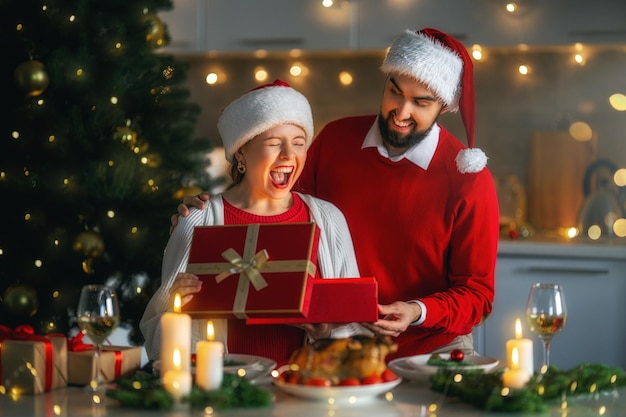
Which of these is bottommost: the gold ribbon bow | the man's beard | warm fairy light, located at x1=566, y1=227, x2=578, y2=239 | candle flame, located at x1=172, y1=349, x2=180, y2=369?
candle flame, located at x1=172, y1=349, x2=180, y2=369

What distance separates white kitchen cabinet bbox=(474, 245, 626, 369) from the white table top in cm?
194

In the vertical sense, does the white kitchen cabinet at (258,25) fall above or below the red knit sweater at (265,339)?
above

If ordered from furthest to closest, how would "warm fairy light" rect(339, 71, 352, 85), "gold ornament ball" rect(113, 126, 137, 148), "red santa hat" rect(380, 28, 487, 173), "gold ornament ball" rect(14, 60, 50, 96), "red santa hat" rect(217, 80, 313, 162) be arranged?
"warm fairy light" rect(339, 71, 352, 85) → "gold ornament ball" rect(113, 126, 137, 148) → "gold ornament ball" rect(14, 60, 50, 96) → "red santa hat" rect(380, 28, 487, 173) → "red santa hat" rect(217, 80, 313, 162)

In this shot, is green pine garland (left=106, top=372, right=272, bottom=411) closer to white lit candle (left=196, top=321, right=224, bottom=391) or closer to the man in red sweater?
white lit candle (left=196, top=321, right=224, bottom=391)

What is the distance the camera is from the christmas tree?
122 inches

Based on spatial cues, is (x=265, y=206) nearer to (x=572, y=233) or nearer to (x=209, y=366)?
(x=209, y=366)

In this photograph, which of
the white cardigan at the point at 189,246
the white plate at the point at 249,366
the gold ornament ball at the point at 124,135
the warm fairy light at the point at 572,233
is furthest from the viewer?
the warm fairy light at the point at 572,233

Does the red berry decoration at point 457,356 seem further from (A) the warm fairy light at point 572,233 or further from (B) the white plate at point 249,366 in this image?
(A) the warm fairy light at point 572,233

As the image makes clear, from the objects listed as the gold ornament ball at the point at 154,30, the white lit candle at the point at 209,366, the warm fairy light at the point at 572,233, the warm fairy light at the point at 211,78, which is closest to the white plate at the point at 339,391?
the white lit candle at the point at 209,366

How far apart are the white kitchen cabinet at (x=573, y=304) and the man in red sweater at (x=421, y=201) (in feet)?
3.90

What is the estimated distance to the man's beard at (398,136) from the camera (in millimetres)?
2510

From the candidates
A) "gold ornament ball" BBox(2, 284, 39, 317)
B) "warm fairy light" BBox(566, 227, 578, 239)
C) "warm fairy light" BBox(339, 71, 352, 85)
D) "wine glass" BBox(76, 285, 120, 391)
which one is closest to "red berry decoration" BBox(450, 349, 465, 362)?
"wine glass" BBox(76, 285, 120, 391)

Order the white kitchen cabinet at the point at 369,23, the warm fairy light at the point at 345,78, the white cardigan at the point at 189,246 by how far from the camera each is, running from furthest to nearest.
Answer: the warm fairy light at the point at 345,78 < the white kitchen cabinet at the point at 369,23 < the white cardigan at the point at 189,246

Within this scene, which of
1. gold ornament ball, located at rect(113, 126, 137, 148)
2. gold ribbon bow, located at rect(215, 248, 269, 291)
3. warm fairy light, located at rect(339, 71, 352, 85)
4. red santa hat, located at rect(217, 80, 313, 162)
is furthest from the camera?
warm fairy light, located at rect(339, 71, 352, 85)
